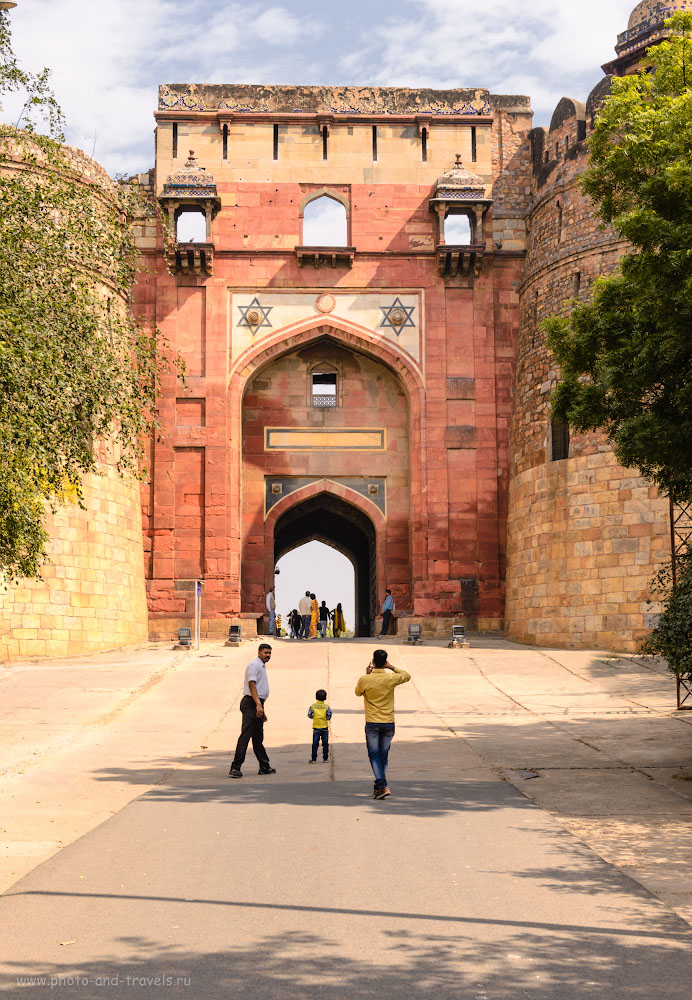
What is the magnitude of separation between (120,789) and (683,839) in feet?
14.6

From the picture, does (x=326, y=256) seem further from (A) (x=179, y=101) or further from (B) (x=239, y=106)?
(A) (x=179, y=101)

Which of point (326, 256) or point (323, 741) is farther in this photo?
point (326, 256)

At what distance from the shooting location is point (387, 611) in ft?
82.7

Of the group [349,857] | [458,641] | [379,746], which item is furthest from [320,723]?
[458,641]

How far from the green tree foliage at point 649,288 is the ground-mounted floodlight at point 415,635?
12.6 m

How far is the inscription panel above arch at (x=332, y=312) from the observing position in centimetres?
2648

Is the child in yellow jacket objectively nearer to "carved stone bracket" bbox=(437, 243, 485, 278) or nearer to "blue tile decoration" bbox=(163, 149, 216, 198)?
"carved stone bracket" bbox=(437, 243, 485, 278)

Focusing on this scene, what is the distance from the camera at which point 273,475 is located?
26.9 metres

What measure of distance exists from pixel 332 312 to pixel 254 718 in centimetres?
1788

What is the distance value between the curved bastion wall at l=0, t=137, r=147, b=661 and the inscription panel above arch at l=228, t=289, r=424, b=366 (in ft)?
14.9

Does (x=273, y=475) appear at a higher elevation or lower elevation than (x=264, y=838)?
higher

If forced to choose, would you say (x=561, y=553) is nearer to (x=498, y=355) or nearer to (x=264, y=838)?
(x=498, y=355)

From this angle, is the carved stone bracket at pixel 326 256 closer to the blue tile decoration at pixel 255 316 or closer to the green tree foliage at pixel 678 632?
the blue tile decoration at pixel 255 316

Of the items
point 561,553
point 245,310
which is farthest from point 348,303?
point 561,553
